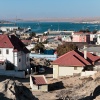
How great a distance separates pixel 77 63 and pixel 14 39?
9309 millimetres

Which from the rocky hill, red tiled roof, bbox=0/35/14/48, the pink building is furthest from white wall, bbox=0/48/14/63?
the pink building

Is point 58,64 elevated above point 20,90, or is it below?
below

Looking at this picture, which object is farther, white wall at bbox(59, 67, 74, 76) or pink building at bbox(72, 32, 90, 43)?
pink building at bbox(72, 32, 90, 43)

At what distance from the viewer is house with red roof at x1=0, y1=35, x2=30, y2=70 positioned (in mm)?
38062

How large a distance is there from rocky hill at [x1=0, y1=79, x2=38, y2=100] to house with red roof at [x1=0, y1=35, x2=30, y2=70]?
1077 inches

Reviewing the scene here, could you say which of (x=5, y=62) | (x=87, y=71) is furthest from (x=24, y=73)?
(x=87, y=71)

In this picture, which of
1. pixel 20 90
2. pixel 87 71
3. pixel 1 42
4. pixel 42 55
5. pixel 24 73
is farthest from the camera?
pixel 42 55

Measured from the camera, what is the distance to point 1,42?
128ft

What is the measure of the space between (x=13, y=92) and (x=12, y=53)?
28281 mm

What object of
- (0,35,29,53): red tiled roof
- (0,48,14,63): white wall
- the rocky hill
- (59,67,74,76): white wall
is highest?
the rocky hill

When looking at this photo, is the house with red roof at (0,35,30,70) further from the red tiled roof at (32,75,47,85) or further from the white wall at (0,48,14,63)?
the red tiled roof at (32,75,47,85)

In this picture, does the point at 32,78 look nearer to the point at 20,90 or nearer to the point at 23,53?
the point at 23,53

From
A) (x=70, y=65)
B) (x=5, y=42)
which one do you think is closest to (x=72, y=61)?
(x=70, y=65)

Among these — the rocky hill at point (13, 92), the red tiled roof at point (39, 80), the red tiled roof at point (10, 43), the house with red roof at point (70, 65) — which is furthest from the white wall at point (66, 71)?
the rocky hill at point (13, 92)
